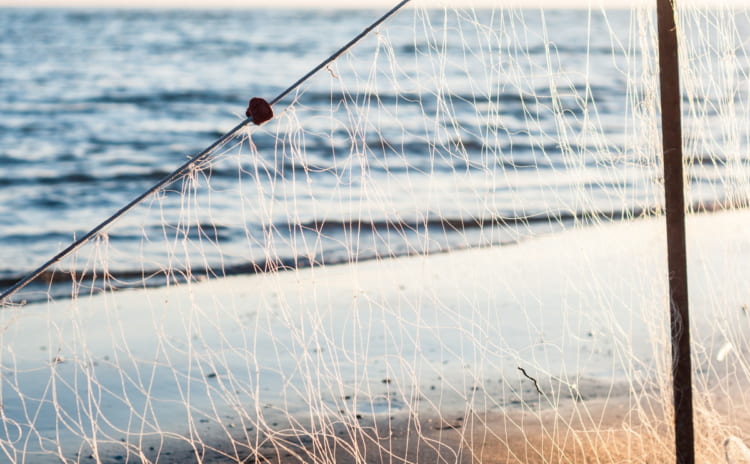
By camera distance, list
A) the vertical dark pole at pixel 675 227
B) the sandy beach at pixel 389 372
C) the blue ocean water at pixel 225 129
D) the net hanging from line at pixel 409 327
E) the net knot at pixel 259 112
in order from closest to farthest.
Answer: the vertical dark pole at pixel 675 227, the net knot at pixel 259 112, the net hanging from line at pixel 409 327, the sandy beach at pixel 389 372, the blue ocean water at pixel 225 129

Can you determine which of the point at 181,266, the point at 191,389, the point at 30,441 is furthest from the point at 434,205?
the point at 30,441

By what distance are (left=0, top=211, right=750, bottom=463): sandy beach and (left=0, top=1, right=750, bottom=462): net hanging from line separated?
2 centimetres

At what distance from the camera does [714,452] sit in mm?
3574

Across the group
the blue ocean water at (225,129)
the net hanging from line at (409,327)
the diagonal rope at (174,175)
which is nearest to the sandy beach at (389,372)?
the net hanging from line at (409,327)

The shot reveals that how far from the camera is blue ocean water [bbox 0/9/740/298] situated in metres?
8.34

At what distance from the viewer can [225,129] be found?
2011 centimetres

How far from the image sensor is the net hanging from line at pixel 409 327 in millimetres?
3852

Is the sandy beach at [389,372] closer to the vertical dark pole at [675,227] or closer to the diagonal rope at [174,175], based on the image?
the vertical dark pole at [675,227]

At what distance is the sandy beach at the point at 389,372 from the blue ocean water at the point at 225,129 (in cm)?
61

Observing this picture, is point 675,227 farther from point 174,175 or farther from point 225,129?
point 225,129

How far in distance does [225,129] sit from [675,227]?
17728 mm

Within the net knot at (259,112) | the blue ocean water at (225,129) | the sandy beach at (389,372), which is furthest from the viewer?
the blue ocean water at (225,129)

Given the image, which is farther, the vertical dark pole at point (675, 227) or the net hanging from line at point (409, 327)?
the net hanging from line at point (409, 327)

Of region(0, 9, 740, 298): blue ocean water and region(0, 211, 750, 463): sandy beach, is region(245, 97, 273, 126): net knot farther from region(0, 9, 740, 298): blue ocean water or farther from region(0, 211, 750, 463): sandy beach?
region(0, 211, 750, 463): sandy beach
